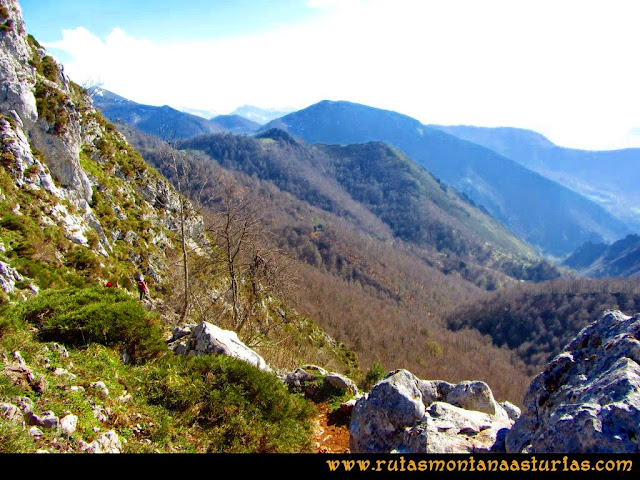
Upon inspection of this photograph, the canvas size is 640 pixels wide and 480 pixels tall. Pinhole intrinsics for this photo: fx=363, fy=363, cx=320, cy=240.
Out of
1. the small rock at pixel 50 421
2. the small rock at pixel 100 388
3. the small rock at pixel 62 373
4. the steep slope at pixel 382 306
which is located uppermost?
the small rock at pixel 50 421

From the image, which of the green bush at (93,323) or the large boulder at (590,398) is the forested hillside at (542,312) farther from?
the green bush at (93,323)

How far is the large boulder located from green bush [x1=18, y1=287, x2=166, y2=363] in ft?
29.4

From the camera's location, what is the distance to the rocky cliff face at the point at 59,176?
17.3m

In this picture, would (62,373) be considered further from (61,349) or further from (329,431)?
(329,431)

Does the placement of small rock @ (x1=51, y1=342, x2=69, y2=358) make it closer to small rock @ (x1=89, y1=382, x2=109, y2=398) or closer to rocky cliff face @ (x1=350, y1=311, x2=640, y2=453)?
small rock @ (x1=89, y1=382, x2=109, y2=398)

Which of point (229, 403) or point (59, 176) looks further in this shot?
point (59, 176)

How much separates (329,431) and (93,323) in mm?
7654

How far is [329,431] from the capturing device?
457 inches

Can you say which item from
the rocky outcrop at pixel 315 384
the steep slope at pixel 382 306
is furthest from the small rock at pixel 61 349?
the steep slope at pixel 382 306

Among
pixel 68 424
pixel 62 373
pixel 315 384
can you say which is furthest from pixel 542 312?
pixel 68 424

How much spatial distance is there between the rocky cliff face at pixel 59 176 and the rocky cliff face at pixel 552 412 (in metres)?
14.4
